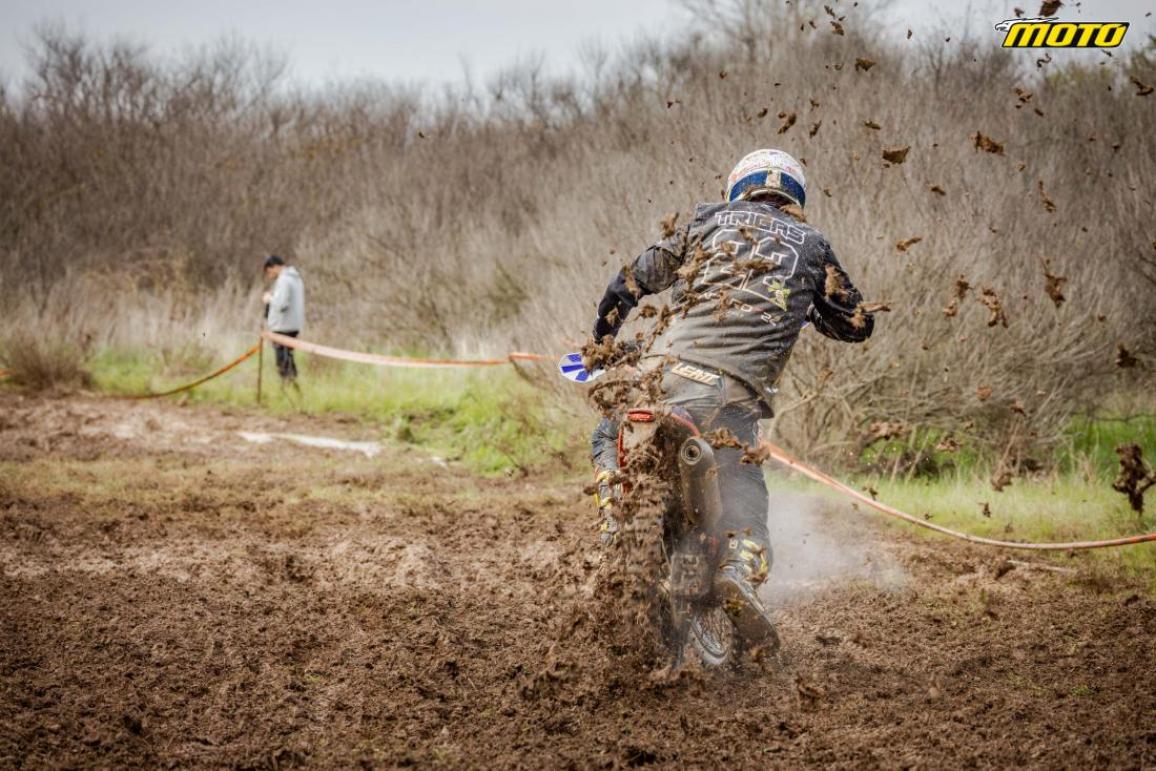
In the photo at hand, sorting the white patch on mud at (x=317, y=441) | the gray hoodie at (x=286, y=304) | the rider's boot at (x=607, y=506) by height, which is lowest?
the white patch on mud at (x=317, y=441)

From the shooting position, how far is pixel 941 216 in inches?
333

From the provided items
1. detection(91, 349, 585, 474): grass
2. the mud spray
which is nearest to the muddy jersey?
the mud spray

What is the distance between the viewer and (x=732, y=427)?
13.4 ft

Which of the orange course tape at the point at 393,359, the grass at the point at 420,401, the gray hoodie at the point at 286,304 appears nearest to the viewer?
the orange course tape at the point at 393,359

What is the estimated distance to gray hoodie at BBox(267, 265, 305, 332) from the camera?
14.0m

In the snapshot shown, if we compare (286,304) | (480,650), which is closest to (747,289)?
(480,650)

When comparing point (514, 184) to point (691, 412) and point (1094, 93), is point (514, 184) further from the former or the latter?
point (691, 412)

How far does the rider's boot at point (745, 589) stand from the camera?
3.85m

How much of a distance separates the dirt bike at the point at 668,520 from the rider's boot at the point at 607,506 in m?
0.04

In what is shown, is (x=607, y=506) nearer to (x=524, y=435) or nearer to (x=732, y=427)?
(x=732, y=427)

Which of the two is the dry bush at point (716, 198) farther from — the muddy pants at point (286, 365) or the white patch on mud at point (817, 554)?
the muddy pants at point (286, 365)

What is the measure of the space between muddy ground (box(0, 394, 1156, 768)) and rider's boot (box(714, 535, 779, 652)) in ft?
0.67

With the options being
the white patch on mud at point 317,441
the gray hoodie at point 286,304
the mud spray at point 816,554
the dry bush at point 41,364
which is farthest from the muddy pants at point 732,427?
the dry bush at point 41,364

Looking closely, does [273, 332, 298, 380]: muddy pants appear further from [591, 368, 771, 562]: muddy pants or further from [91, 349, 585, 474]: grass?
[591, 368, 771, 562]: muddy pants
